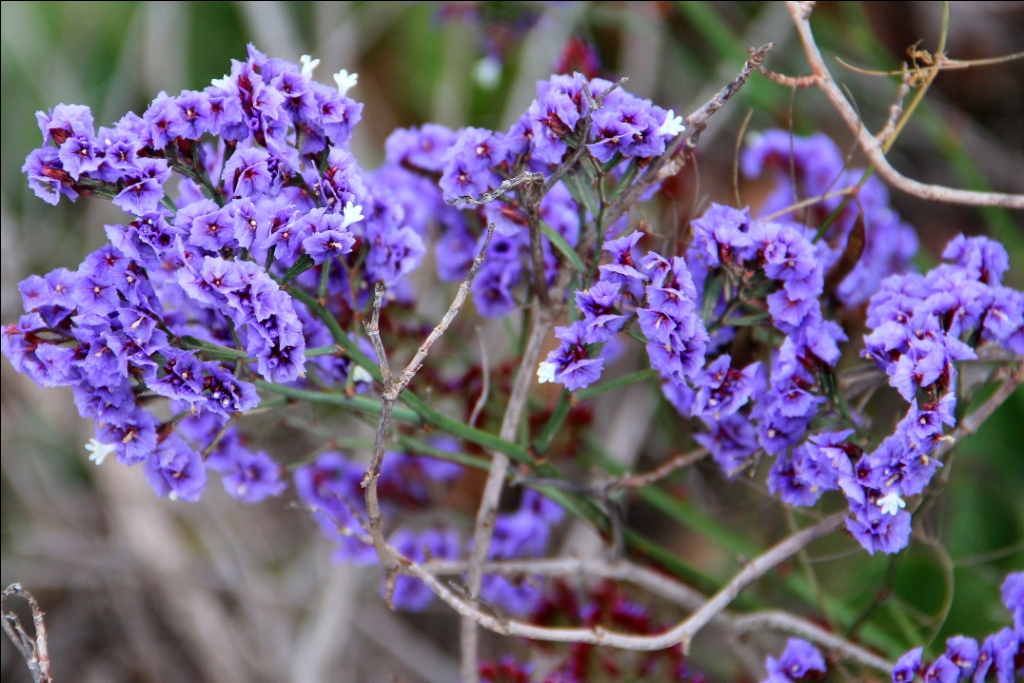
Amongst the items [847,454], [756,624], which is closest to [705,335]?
[847,454]

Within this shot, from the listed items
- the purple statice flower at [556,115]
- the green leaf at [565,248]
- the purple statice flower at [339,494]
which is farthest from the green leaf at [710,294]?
the purple statice flower at [339,494]

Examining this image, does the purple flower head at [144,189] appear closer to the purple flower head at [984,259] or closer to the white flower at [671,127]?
the white flower at [671,127]

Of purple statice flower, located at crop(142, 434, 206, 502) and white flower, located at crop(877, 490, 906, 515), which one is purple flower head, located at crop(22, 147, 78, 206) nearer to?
purple statice flower, located at crop(142, 434, 206, 502)

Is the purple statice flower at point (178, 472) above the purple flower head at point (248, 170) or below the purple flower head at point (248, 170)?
below

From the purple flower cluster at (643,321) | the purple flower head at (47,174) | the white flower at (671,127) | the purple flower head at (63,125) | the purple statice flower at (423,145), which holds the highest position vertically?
the purple statice flower at (423,145)

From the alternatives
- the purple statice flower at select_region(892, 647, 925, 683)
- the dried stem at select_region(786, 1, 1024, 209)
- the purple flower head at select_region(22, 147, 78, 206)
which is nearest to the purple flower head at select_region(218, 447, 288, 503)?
the purple flower head at select_region(22, 147, 78, 206)

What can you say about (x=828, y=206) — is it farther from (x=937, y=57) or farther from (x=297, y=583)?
(x=297, y=583)
